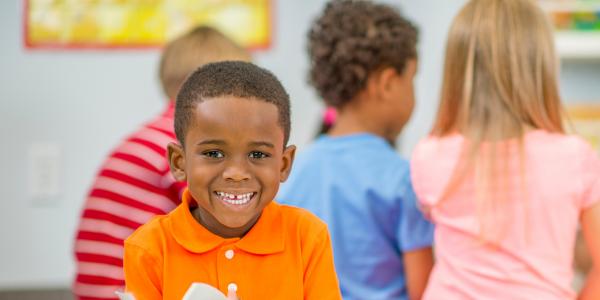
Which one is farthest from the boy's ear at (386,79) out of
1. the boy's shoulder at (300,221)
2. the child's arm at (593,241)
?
the boy's shoulder at (300,221)

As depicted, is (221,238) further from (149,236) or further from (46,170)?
(46,170)

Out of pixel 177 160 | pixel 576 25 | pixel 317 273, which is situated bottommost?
pixel 317 273

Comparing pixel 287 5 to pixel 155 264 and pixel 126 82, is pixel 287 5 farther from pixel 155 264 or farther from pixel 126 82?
pixel 155 264

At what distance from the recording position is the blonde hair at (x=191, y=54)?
1.01 m

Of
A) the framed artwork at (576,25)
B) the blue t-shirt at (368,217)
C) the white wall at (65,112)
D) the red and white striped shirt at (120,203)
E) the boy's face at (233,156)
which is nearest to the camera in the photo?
the boy's face at (233,156)

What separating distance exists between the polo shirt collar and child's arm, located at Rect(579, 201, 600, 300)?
532 millimetres

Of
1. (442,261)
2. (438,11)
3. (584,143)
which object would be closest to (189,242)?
(442,261)

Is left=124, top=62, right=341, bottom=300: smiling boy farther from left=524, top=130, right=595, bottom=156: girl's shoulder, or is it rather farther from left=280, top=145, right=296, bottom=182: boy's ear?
left=524, top=130, right=595, bottom=156: girl's shoulder

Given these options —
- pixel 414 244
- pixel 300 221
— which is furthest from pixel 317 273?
pixel 414 244

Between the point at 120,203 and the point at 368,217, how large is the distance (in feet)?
1.35

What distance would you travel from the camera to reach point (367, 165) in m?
1.10

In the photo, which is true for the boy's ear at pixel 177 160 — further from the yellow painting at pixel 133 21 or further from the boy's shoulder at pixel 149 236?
the yellow painting at pixel 133 21

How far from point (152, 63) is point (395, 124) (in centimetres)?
117

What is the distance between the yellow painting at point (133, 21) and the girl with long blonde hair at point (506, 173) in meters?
1.16
